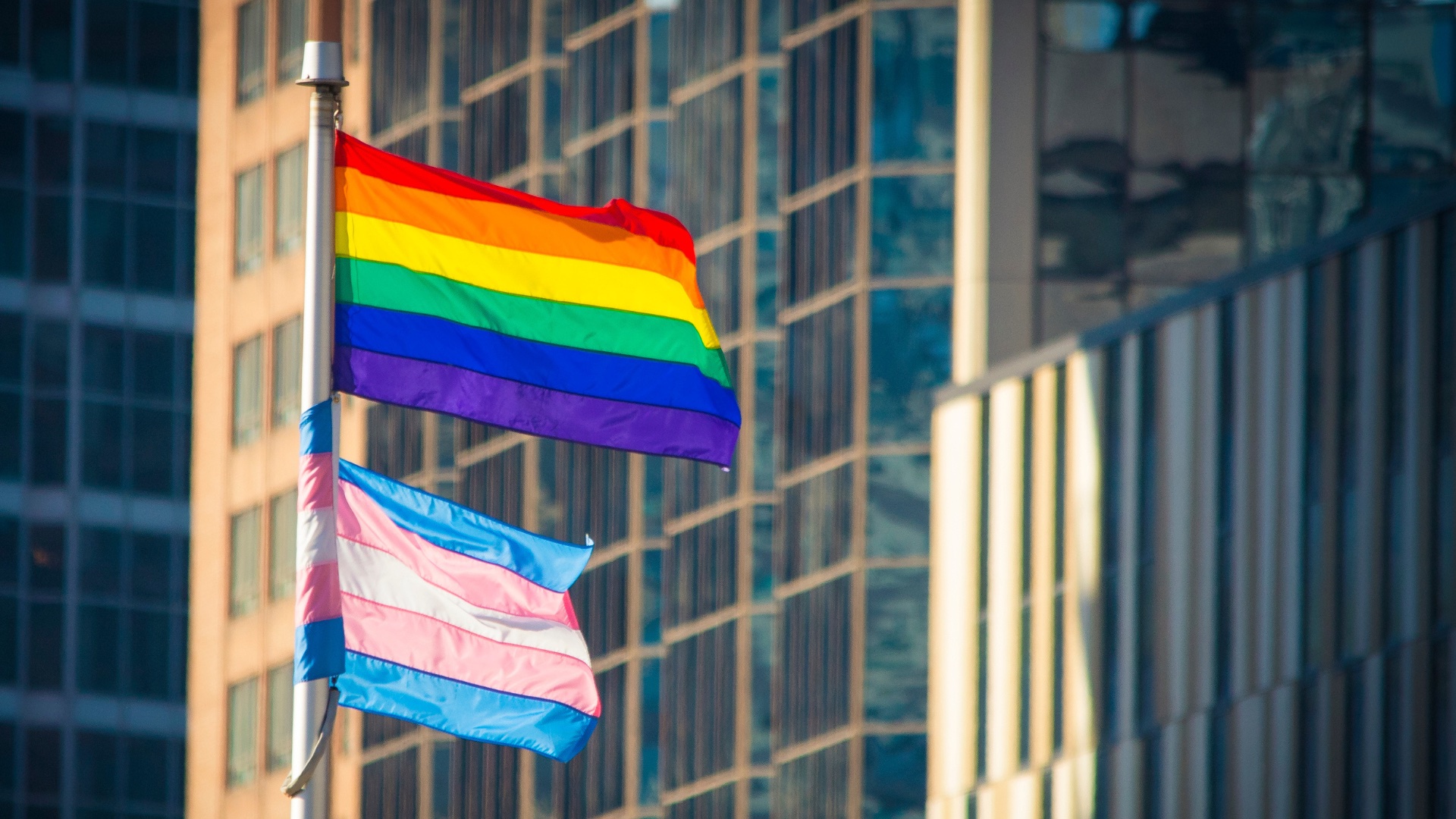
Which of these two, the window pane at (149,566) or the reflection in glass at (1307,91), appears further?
the window pane at (149,566)

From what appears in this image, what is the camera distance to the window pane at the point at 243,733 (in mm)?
29062

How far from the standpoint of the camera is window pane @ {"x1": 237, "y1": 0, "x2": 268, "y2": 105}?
96.5ft

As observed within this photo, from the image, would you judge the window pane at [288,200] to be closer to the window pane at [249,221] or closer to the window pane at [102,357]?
the window pane at [249,221]

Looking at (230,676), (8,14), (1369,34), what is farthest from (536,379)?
(8,14)

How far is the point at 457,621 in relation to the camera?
30.8ft

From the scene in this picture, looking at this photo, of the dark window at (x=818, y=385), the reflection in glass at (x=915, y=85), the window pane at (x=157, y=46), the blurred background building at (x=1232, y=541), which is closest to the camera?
the blurred background building at (x=1232, y=541)

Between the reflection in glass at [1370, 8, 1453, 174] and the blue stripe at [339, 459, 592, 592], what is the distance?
16.0 metres

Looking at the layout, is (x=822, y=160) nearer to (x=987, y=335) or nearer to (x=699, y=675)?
(x=987, y=335)

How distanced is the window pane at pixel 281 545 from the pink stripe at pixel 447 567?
20.7 metres

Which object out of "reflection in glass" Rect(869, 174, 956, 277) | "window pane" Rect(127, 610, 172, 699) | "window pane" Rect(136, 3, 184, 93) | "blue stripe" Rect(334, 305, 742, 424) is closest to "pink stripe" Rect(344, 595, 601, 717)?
"blue stripe" Rect(334, 305, 742, 424)

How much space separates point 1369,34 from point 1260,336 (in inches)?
260

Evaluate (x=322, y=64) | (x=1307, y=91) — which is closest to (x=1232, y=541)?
(x=1307, y=91)

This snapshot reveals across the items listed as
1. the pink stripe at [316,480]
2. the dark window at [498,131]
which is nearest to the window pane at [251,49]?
the dark window at [498,131]

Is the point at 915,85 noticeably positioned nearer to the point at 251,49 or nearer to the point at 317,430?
the point at 251,49
